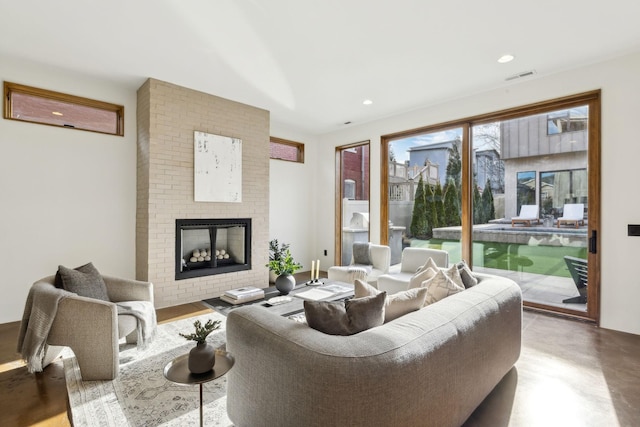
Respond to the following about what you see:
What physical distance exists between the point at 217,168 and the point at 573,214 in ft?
15.0

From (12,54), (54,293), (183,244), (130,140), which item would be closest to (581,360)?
(54,293)

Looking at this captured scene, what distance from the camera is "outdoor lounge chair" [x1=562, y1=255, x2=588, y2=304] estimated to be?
3611mm

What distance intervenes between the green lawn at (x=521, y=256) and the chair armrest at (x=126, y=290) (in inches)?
158

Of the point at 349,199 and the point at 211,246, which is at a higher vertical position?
the point at 349,199

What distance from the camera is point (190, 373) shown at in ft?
4.54

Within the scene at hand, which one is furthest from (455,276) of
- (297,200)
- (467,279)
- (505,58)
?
(297,200)

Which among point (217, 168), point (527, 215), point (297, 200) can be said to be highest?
point (217, 168)

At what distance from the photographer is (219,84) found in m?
4.04

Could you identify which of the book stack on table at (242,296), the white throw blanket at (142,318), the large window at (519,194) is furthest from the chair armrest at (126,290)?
the large window at (519,194)

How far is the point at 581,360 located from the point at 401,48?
127 inches

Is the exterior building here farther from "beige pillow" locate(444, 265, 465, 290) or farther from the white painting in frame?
the white painting in frame

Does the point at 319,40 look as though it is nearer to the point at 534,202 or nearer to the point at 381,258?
the point at 381,258

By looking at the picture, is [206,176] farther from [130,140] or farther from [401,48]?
[401,48]

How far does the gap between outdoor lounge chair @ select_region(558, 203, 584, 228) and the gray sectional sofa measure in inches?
104
